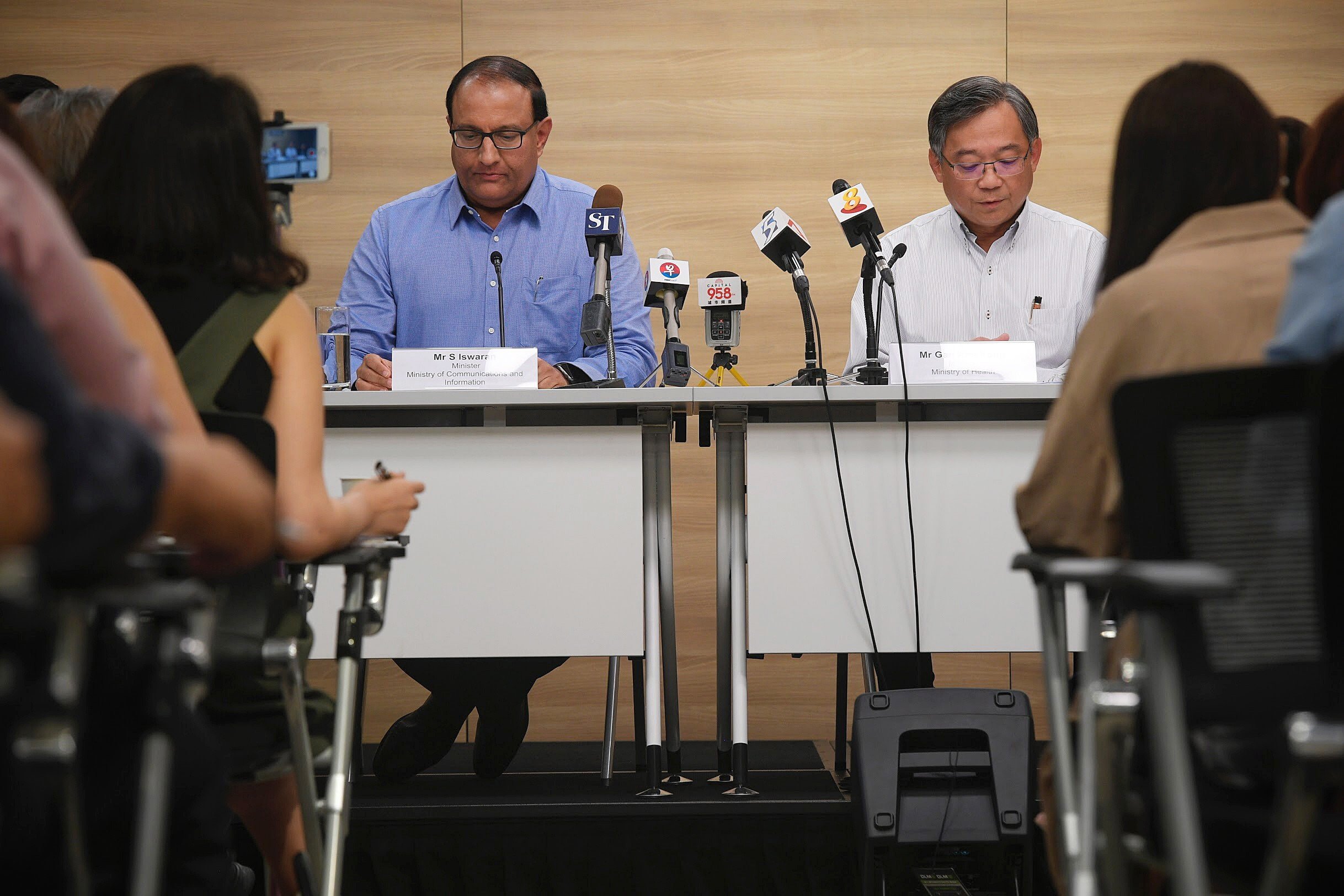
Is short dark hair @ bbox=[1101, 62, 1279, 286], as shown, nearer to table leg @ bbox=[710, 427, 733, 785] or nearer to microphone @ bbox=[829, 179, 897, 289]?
microphone @ bbox=[829, 179, 897, 289]

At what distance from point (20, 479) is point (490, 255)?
2.38 metres

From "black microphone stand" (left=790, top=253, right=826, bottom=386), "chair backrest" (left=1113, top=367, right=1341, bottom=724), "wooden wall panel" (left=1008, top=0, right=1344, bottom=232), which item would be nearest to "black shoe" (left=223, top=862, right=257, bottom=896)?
"chair backrest" (left=1113, top=367, right=1341, bottom=724)

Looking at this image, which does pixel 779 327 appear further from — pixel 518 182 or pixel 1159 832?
pixel 1159 832

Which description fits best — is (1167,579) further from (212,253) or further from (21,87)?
(21,87)

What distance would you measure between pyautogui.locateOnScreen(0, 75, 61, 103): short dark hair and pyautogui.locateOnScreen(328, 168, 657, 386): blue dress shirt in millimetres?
808

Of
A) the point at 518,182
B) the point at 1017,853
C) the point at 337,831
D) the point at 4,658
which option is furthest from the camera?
the point at 518,182

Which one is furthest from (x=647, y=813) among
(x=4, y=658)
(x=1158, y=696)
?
(x=4, y=658)

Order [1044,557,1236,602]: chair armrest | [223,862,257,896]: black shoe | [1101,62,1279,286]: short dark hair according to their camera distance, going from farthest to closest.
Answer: [223,862,257,896]: black shoe, [1101,62,1279,286]: short dark hair, [1044,557,1236,602]: chair armrest

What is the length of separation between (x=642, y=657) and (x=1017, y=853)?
778mm

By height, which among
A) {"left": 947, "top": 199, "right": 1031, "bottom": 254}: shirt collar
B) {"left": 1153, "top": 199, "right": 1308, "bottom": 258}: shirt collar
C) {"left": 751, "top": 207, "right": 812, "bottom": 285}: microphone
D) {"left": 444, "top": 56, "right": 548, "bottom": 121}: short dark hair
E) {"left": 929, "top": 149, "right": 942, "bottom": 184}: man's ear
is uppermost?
{"left": 444, "top": 56, "right": 548, "bottom": 121}: short dark hair

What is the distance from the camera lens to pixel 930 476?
88.1 inches

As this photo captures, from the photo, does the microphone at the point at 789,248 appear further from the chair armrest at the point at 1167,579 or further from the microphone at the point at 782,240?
the chair armrest at the point at 1167,579

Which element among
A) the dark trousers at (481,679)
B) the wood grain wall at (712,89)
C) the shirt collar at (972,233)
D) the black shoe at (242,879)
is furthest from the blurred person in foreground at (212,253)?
the wood grain wall at (712,89)

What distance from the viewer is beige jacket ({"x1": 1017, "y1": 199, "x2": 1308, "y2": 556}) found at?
3.84ft
